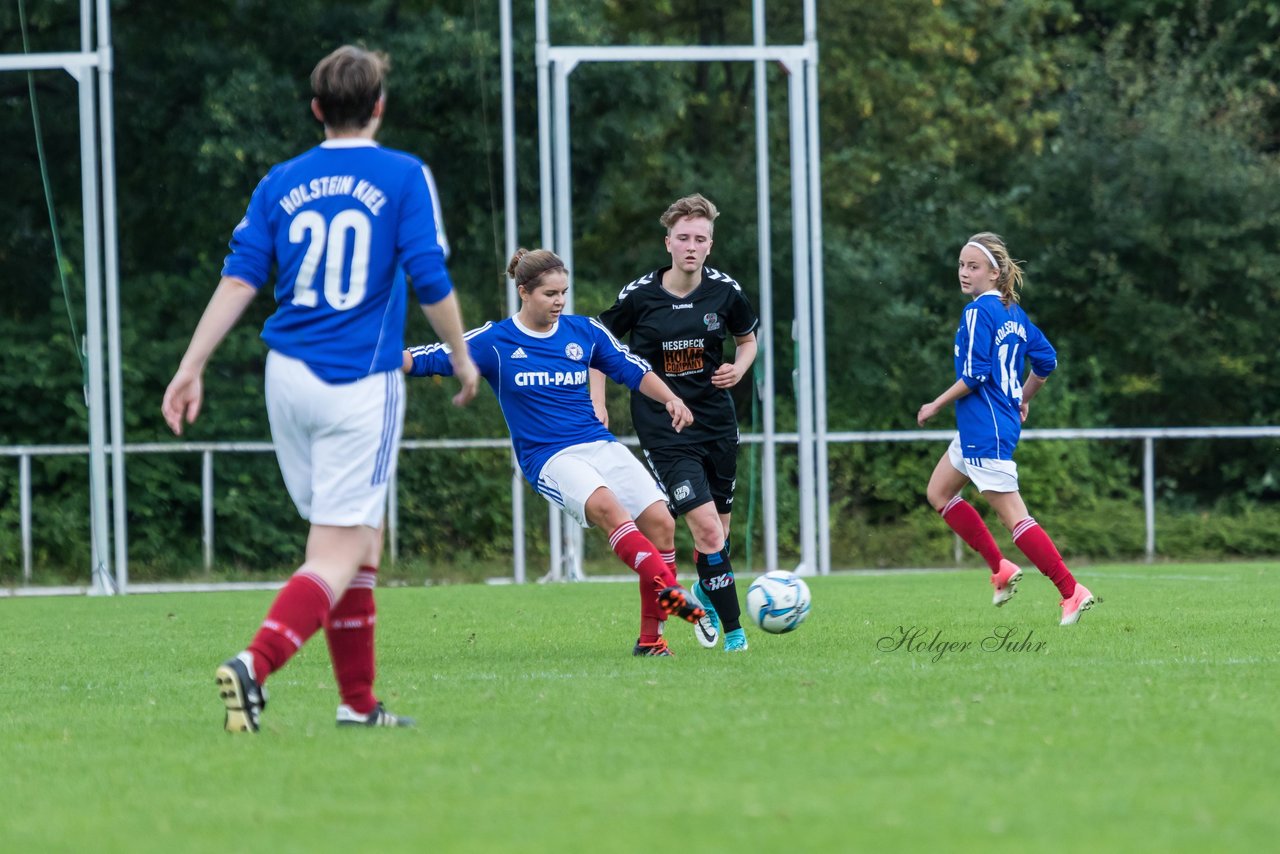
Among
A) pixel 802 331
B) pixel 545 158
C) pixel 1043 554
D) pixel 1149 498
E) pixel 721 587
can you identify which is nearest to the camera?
pixel 721 587

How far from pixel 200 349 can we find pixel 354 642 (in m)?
0.91

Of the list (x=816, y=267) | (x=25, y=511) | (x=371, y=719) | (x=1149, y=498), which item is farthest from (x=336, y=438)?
(x=1149, y=498)

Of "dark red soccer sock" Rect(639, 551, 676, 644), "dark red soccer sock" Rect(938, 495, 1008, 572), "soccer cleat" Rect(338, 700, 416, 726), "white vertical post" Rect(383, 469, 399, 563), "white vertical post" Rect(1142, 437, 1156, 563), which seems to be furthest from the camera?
"white vertical post" Rect(1142, 437, 1156, 563)

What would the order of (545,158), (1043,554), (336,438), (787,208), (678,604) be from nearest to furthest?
(336,438) → (678,604) → (1043,554) → (545,158) → (787,208)

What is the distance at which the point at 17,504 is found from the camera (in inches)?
617

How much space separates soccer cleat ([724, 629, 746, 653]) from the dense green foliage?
7.74 meters

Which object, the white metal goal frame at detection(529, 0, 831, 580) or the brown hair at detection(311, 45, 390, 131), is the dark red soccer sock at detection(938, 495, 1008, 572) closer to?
the white metal goal frame at detection(529, 0, 831, 580)

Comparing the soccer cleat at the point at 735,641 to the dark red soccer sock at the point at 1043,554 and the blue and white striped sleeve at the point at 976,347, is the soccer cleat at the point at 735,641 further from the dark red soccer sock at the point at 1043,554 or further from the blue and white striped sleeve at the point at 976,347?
the blue and white striped sleeve at the point at 976,347

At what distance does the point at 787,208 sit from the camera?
20.8 meters

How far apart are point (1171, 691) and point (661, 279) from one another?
10.9 ft

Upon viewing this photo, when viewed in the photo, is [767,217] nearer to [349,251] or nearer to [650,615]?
[650,615]

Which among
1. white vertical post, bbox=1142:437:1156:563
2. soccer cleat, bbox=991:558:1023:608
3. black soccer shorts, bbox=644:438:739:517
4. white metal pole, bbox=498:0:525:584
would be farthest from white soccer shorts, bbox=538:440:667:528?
white vertical post, bbox=1142:437:1156:563

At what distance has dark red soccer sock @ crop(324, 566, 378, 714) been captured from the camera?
5.07 metres

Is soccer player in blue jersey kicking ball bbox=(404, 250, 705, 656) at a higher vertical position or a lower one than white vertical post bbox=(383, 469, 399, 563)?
higher
